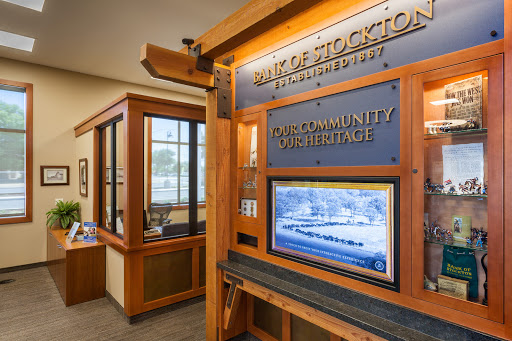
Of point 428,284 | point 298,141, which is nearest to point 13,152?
point 298,141

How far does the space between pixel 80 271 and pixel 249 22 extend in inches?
146

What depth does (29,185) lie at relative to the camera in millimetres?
5113

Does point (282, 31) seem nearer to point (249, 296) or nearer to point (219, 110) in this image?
point (219, 110)

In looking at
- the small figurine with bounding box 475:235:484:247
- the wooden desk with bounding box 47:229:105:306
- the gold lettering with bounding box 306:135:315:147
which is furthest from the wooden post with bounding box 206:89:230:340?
the wooden desk with bounding box 47:229:105:306

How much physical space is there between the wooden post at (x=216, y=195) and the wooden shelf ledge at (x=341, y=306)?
0.28 meters

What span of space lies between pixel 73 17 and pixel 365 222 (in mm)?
4166

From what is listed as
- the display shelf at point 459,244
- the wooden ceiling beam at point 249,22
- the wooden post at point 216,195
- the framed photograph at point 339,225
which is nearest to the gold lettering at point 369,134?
the framed photograph at point 339,225

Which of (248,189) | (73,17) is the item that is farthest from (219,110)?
(73,17)

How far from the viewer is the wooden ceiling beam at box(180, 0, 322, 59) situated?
172cm

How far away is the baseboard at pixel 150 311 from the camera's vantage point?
3.24 metres

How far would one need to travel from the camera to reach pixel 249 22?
6.35 ft

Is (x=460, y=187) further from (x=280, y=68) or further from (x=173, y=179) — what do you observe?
(x=173, y=179)

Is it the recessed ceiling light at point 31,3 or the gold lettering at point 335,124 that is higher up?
the recessed ceiling light at point 31,3

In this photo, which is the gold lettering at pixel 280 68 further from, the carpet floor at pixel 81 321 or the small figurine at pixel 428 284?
the carpet floor at pixel 81 321
